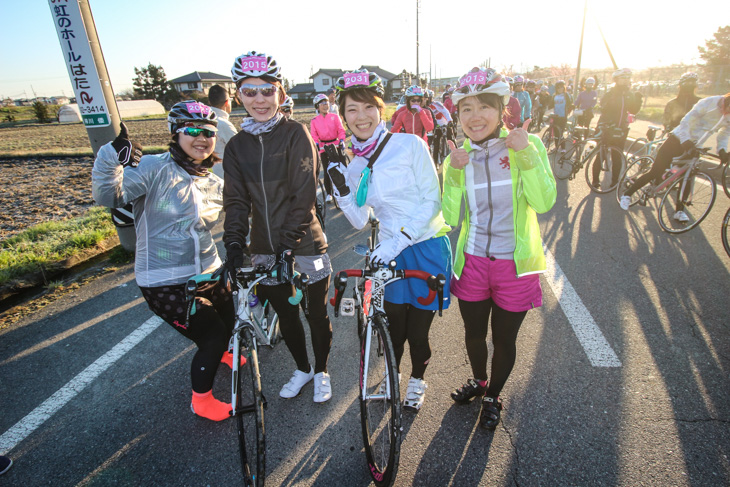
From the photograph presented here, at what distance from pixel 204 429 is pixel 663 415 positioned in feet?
10.5

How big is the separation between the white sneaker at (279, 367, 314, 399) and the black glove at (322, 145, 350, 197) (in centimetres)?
157

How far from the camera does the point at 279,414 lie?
271cm

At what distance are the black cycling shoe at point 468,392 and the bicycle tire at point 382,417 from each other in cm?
61

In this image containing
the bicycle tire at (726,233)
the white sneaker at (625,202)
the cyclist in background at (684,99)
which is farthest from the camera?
the cyclist in background at (684,99)

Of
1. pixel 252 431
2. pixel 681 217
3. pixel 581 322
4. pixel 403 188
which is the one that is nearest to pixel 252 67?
pixel 403 188

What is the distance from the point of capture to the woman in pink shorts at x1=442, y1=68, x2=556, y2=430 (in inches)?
81.1

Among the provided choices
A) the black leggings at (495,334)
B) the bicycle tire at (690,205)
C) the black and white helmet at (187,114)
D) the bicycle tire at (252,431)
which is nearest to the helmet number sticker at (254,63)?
the black and white helmet at (187,114)

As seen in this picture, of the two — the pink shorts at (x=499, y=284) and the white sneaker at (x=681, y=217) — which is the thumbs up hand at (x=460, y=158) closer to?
the pink shorts at (x=499, y=284)

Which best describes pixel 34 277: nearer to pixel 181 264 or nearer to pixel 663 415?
pixel 181 264

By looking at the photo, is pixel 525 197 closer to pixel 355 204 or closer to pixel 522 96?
pixel 355 204

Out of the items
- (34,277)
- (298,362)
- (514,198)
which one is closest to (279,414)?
(298,362)

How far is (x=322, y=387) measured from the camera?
2.81m

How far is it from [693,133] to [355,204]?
549 centimetres

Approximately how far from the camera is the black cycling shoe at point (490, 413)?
2.43m
